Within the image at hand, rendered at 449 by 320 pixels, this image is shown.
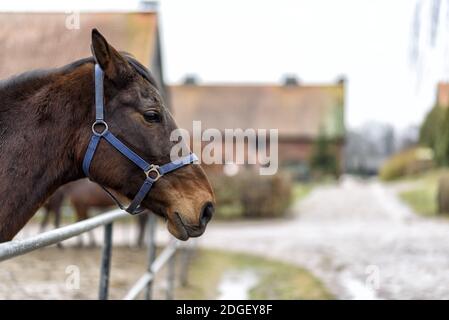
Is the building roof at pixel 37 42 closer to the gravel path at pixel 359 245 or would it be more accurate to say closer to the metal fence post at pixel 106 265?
the metal fence post at pixel 106 265

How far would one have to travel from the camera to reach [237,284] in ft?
24.0

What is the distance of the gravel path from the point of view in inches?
266

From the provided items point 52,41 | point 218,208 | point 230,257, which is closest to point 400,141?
point 218,208

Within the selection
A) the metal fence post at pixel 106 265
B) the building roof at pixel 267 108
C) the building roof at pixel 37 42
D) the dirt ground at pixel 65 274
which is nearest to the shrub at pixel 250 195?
the dirt ground at pixel 65 274

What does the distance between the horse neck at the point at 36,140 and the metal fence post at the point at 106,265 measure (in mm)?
1098

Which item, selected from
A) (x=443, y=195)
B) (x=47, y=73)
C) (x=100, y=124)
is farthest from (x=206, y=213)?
(x=443, y=195)

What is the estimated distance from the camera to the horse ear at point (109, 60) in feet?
7.04

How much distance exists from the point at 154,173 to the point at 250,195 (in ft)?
47.2

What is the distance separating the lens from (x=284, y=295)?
6418 mm

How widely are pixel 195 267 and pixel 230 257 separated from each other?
1326mm

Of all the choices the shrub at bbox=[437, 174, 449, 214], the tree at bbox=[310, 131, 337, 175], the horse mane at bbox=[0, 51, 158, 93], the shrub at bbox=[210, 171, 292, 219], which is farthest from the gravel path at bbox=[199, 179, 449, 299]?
the tree at bbox=[310, 131, 337, 175]

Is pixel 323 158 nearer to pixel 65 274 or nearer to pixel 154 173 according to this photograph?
pixel 65 274

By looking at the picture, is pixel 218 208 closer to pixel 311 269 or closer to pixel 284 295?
pixel 311 269
